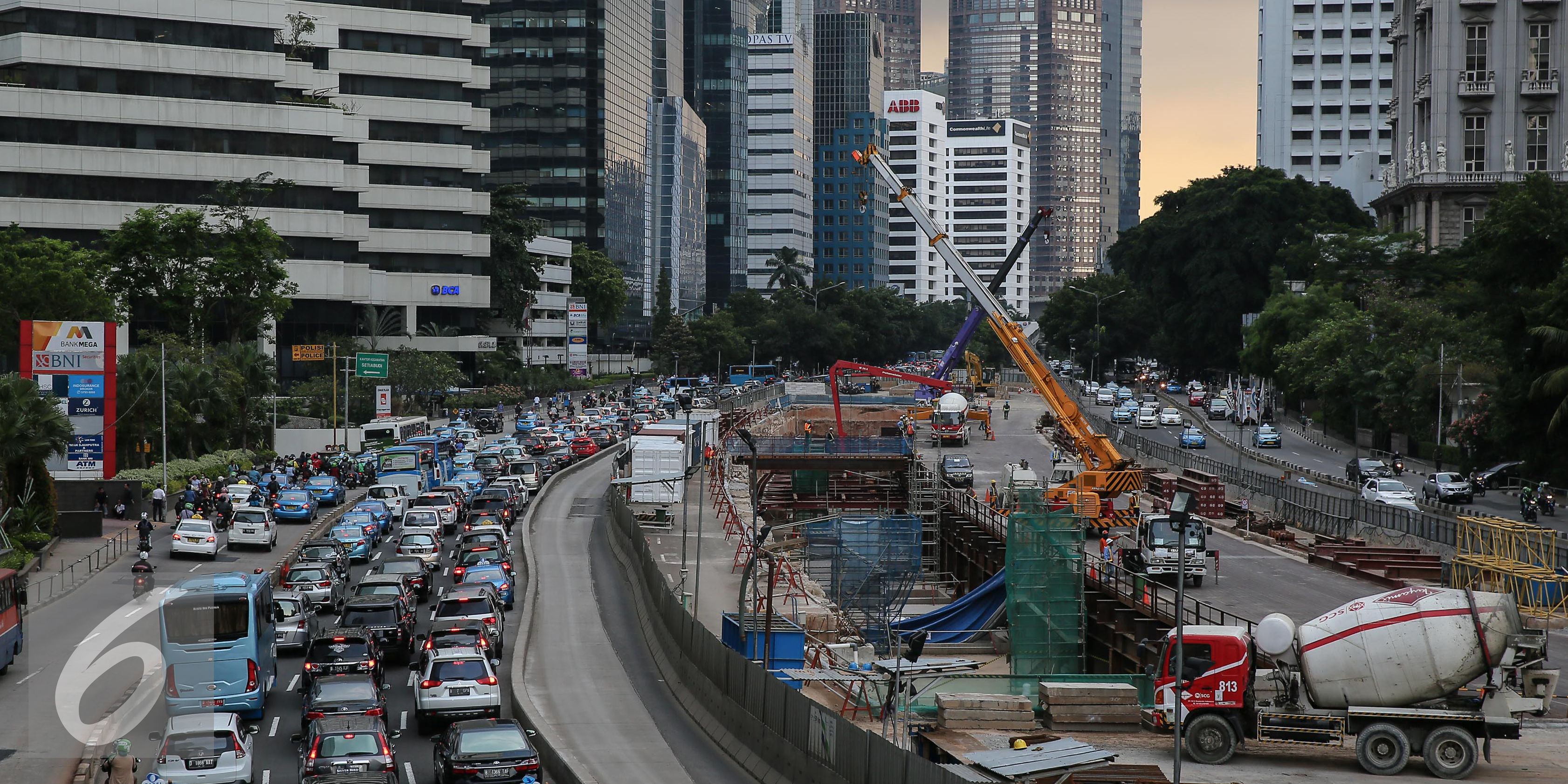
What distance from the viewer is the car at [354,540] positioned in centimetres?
5525

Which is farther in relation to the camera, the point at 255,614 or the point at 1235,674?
the point at 255,614

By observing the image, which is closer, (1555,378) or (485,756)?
(485,756)

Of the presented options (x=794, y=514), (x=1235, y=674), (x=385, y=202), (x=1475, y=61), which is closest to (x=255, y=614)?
(x=1235, y=674)

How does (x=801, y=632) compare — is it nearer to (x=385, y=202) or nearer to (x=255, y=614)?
(x=255, y=614)

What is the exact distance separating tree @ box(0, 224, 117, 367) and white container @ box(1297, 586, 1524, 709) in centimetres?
7011

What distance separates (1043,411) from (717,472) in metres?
55.2

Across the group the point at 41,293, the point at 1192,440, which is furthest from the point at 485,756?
the point at 1192,440

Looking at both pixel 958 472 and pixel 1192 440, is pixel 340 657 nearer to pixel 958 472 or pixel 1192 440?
pixel 958 472

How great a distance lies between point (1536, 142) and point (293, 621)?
94.4 m

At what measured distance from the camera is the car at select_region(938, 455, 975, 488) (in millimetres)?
81875

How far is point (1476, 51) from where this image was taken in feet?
351

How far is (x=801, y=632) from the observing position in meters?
38.0

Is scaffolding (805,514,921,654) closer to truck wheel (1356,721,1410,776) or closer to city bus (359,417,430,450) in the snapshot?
truck wheel (1356,721,1410,776)

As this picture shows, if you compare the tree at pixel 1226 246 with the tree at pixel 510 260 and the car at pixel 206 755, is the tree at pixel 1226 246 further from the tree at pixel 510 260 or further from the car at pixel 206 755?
the car at pixel 206 755
